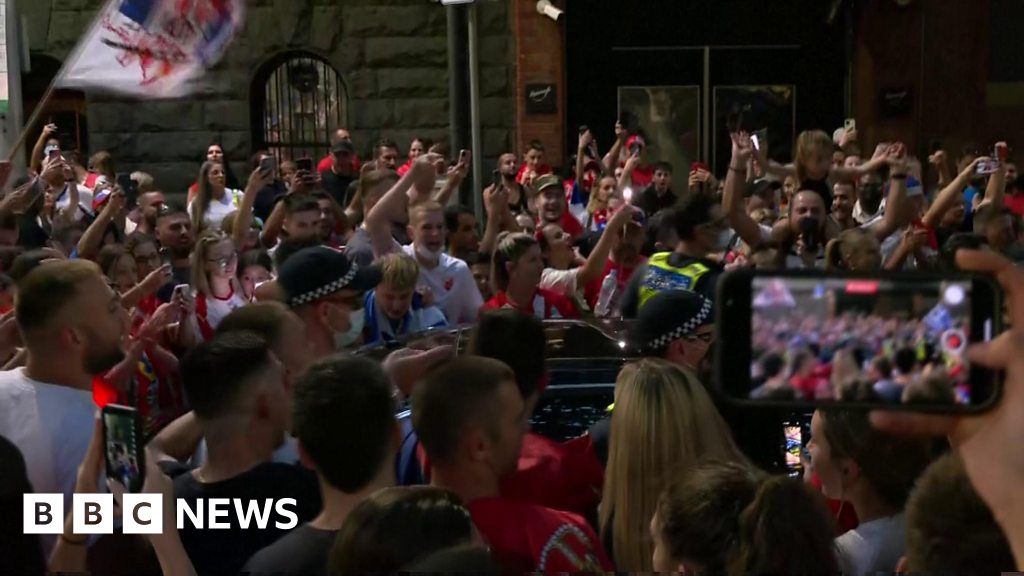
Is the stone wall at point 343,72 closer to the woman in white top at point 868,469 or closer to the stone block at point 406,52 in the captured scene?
the stone block at point 406,52

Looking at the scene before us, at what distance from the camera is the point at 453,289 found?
23.9ft

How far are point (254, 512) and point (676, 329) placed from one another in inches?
74.7

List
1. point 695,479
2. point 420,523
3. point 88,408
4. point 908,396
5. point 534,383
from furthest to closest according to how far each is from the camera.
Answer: point 534,383, point 88,408, point 695,479, point 420,523, point 908,396

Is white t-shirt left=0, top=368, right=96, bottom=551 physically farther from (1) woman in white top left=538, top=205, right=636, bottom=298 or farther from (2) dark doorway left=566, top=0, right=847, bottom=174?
(2) dark doorway left=566, top=0, right=847, bottom=174

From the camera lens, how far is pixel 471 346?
173 inches

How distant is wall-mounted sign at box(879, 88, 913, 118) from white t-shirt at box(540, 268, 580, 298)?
9.51m

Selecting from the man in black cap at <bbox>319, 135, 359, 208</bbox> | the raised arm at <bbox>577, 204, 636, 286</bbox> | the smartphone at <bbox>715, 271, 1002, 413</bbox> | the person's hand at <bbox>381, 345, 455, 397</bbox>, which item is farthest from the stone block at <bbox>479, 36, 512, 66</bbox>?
the smartphone at <bbox>715, 271, 1002, 413</bbox>

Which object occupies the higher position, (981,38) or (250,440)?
(981,38)

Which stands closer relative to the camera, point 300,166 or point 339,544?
point 339,544

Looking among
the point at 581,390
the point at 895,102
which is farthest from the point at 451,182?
the point at 895,102

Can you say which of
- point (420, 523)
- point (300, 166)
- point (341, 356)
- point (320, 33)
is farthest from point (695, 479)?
point (320, 33)

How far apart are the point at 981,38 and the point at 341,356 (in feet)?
46.7

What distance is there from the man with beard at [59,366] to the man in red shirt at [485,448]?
Answer: 98cm

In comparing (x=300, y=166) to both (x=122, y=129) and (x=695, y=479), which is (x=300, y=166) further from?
(x=695, y=479)
